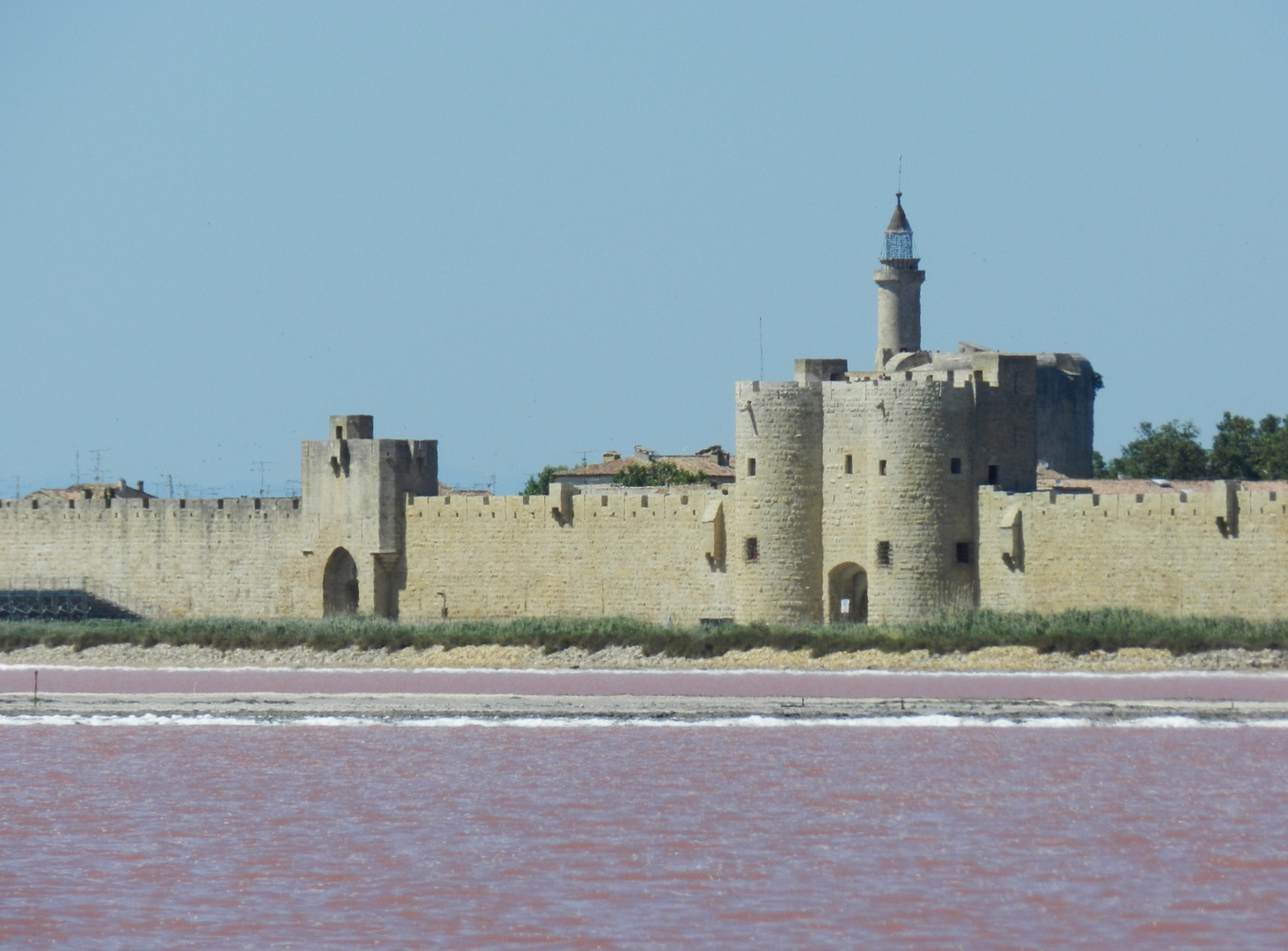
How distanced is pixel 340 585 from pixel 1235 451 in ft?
84.5

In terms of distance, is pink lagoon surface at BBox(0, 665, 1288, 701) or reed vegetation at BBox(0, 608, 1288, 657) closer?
pink lagoon surface at BBox(0, 665, 1288, 701)

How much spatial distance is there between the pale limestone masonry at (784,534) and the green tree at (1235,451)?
1457cm

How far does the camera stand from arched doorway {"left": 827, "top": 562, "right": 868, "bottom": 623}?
4419 centimetres

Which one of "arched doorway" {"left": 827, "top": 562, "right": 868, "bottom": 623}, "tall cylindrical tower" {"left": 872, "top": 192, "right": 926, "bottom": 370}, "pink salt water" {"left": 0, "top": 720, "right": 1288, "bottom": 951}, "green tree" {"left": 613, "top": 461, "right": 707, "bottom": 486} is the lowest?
"pink salt water" {"left": 0, "top": 720, "right": 1288, "bottom": 951}

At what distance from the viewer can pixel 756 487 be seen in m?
44.2

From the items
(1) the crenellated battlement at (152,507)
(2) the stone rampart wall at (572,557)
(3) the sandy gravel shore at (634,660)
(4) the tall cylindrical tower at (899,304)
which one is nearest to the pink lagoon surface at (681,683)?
(3) the sandy gravel shore at (634,660)

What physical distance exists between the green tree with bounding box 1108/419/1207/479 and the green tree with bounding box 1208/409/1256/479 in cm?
36

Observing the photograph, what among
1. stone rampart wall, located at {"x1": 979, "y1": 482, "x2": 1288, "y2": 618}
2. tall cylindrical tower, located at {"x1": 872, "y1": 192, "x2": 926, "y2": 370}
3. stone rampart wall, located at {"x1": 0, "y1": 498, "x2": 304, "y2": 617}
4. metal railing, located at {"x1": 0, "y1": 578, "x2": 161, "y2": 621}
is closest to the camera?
stone rampart wall, located at {"x1": 979, "y1": 482, "x2": 1288, "y2": 618}

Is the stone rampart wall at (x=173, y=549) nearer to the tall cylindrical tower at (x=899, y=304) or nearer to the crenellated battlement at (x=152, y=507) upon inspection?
the crenellated battlement at (x=152, y=507)

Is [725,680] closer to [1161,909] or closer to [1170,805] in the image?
[1170,805]

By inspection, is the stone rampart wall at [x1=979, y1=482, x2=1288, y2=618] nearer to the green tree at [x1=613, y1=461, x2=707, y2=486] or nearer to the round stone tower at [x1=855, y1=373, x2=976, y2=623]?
the round stone tower at [x1=855, y1=373, x2=976, y2=623]

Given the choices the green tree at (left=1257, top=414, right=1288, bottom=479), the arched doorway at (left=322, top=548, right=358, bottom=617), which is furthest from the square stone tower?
the green tree at (left=1257, top=414, right=1288, bottom=479)

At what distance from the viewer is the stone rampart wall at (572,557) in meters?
45.7

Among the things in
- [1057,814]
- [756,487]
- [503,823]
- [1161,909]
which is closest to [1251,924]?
[1161,909]
